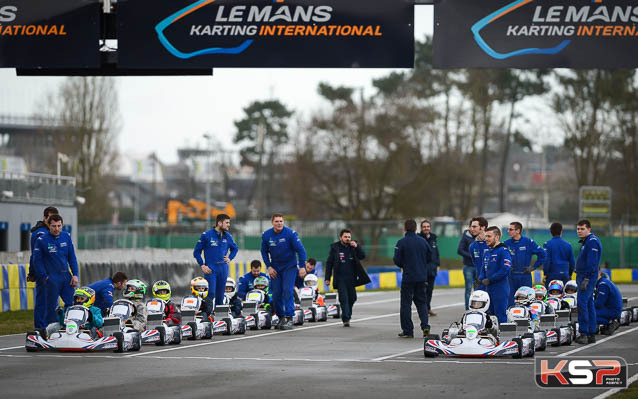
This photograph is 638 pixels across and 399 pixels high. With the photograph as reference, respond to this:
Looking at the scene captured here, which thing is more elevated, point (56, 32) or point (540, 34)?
point (56, 32)

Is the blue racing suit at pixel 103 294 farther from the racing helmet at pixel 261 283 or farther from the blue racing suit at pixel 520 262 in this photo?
the blue racing suit at pixel 520 262

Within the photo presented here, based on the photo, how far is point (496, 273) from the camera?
14172mm

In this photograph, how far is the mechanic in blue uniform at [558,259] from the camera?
17.8m

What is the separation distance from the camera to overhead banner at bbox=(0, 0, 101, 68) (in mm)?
14117

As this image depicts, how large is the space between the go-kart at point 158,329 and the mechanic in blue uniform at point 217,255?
2.68m

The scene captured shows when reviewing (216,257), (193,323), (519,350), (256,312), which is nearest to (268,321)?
(256,312)

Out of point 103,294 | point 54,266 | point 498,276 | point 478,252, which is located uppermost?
point 478,252

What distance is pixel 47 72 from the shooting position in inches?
579

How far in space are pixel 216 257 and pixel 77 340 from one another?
4.52m

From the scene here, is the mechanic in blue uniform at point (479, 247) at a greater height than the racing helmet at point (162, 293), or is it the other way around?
the mechanic in blue uniform at point (479, 247)

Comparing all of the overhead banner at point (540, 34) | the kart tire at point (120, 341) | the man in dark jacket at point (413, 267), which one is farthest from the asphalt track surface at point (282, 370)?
the overhead banner at point (540, 34)

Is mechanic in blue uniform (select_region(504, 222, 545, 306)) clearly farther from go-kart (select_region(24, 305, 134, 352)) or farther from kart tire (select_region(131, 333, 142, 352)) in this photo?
go-kart (select_region(24, 305, 134, 352))

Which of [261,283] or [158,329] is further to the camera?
[261,283]

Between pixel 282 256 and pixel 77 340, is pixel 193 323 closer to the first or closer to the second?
pixel 77 340
